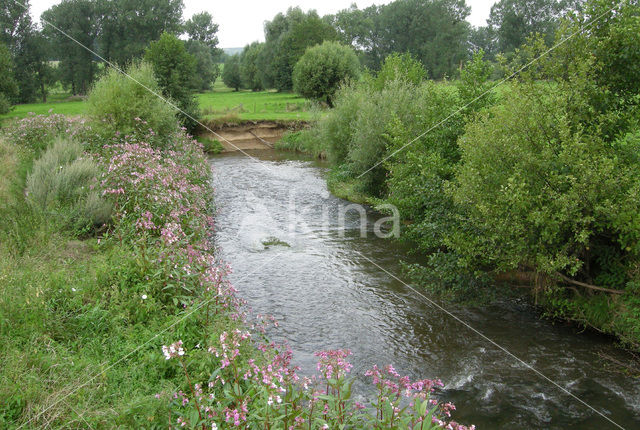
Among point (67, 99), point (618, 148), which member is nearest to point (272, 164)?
point (618, 148)

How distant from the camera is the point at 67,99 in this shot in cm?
4906

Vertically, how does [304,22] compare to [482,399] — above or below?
above

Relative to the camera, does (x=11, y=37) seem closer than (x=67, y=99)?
Yes

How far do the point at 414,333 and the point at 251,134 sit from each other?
31.6 m

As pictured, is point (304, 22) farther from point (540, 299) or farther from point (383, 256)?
point (540, 299)

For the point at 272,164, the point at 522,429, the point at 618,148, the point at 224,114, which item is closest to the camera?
the point at 522,429

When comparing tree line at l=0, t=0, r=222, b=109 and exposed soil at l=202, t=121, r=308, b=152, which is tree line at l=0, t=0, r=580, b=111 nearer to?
tree line at l=0, t=0, r=222, b=109

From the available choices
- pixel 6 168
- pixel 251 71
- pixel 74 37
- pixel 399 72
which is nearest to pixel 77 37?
pixel 74 37

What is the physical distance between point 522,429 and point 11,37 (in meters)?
52.6

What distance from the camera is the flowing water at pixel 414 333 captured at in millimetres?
7184

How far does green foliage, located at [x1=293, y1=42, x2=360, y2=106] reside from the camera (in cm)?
4003

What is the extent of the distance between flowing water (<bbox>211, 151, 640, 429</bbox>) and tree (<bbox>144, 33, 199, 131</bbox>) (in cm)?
2178

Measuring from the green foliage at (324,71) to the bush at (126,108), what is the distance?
21951 mm

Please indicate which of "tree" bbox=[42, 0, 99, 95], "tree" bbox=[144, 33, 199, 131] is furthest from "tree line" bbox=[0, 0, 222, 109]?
"tree" bbox=[144, 33, 199, 131]
